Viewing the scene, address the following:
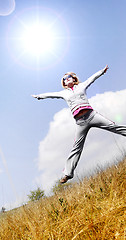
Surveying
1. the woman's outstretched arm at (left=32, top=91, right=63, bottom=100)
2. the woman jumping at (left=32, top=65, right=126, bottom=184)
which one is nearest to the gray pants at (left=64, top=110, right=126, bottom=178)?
the woman jumping at (left=32, top=65, right=126, bottom=184)

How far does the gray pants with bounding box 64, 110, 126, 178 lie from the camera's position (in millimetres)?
3840

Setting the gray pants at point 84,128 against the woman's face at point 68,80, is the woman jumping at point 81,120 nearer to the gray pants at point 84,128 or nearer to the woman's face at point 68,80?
the gray pants at point 84,128

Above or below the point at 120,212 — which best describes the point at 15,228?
above

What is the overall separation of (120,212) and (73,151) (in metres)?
2.52

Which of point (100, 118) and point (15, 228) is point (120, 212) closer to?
point (15, 228)

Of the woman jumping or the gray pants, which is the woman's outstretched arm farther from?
the gray pants

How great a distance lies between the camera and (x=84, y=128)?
3877 millimetres

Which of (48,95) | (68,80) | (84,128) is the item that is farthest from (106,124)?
(48,95)

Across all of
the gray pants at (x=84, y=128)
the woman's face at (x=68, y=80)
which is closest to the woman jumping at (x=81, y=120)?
the gray pants at (x=84, y=128)

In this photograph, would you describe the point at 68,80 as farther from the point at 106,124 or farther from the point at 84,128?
the point at 106,124

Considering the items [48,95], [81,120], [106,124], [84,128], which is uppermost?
[48,95]

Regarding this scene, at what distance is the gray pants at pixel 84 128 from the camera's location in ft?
12.6

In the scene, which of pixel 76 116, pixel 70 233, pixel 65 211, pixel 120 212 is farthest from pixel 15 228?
pixel 76 116

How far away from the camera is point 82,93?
3963mm
